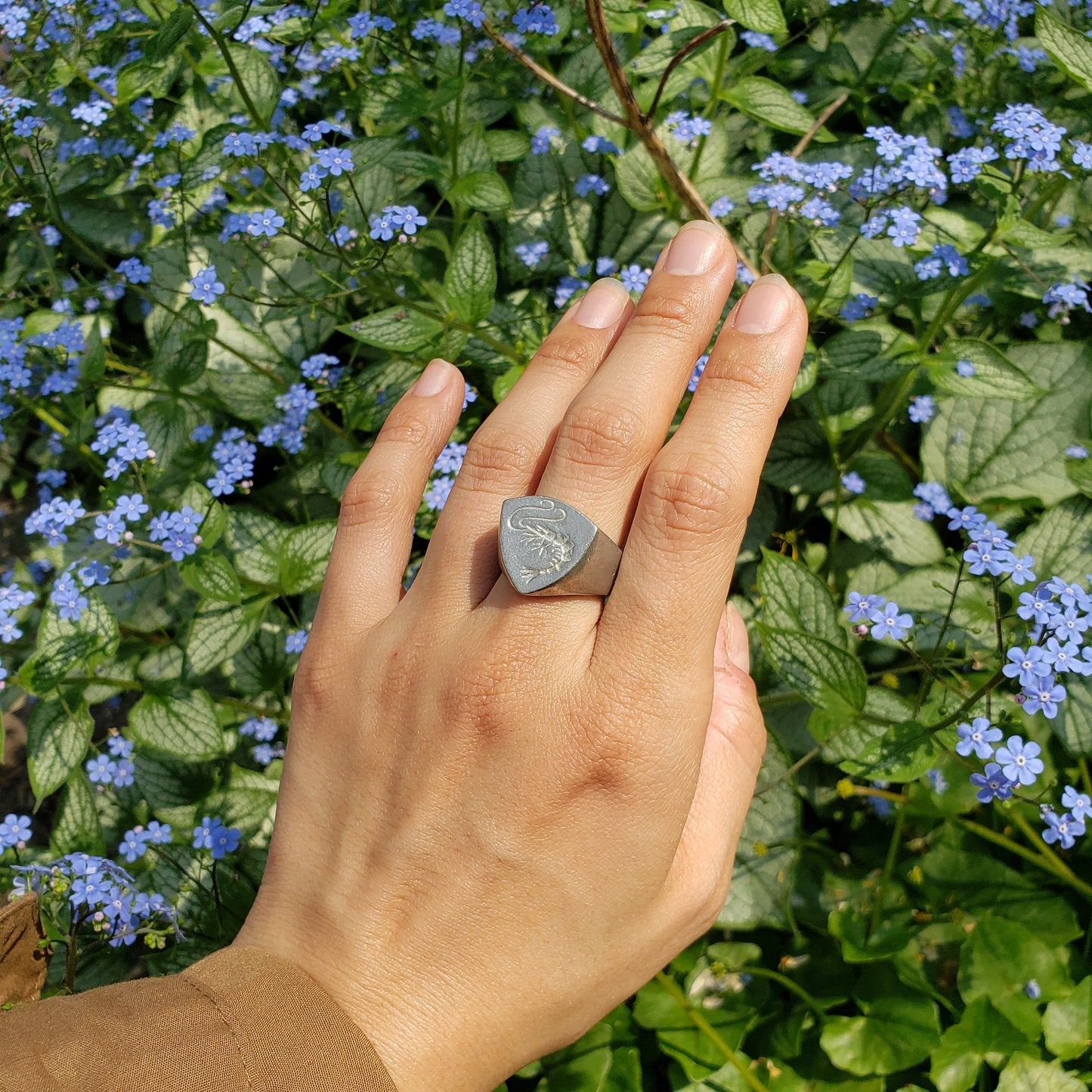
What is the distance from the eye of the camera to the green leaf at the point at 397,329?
9.58 ft

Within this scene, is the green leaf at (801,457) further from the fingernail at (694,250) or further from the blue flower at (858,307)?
the fingernail at (694,250)

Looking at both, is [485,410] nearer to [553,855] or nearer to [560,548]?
[560,548]

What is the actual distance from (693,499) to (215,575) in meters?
1.82

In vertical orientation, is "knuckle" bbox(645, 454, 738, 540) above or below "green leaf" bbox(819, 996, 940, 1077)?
above

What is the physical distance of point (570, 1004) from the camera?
74.0 inches

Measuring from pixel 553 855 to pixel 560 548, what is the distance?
0.64 metres

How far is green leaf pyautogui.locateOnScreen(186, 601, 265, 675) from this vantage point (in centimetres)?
306

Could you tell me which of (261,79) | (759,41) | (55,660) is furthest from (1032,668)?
(261,79)

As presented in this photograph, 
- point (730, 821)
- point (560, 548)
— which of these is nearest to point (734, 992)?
point (730, 821)

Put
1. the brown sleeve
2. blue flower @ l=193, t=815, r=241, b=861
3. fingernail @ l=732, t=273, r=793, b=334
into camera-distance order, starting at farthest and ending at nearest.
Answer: blue flower @ l=193, t=815, r=241, b=861 → fingernail @ l=732, t=273, r=793, b=334 → the brown sleeve

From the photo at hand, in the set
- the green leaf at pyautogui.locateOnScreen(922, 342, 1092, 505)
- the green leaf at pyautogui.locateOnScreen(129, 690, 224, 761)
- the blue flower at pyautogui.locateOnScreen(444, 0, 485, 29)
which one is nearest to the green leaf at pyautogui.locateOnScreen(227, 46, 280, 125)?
the blue flower at pyautogui.locateOnScreen(444, 0, 485, 29)

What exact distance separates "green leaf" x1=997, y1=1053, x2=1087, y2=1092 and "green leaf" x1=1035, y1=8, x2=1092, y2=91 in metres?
2.93

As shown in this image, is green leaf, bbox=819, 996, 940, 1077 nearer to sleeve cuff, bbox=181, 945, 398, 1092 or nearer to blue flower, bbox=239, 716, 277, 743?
sleeve cuff, bbox=181, 945, 398, 1092

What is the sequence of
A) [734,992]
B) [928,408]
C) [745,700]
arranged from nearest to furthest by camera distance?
[745,700]
[734,992]
[928,408]
